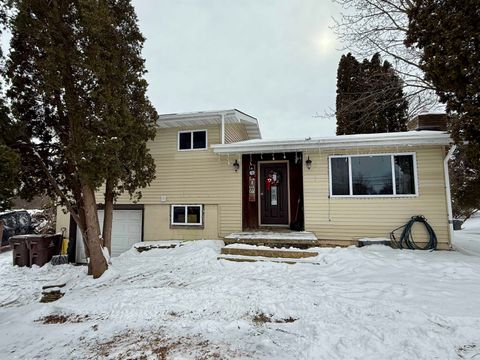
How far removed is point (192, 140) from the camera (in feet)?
31.0

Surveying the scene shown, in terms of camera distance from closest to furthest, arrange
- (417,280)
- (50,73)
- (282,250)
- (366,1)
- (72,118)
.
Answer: (417,280)
(50,73)
(72,118)
(282,250)
(366,1)

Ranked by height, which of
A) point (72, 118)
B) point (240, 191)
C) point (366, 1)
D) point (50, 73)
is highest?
point (366, 1)

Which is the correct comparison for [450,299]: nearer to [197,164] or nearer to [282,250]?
[282,250]

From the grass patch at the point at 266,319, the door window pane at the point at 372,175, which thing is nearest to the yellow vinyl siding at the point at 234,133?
the door window pane at the point at 372,175

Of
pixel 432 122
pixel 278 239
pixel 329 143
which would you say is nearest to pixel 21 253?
pixel 278 239

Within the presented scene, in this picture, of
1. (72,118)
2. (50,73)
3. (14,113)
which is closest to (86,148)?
(72,118)

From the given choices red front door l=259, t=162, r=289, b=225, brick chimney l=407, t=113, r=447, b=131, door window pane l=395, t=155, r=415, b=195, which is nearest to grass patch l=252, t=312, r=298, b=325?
door window pane l=395, t=155, r=415, b=195

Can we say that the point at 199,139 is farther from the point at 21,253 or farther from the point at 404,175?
the point at 21,253

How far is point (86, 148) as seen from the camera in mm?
5504

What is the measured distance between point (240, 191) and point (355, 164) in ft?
11.7

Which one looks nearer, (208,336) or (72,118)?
(208,336)

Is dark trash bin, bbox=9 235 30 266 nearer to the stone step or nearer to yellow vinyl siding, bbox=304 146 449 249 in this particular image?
the stone step

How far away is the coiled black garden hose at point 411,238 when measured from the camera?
7207 mm

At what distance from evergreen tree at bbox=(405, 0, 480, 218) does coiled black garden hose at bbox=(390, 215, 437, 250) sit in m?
1.90
